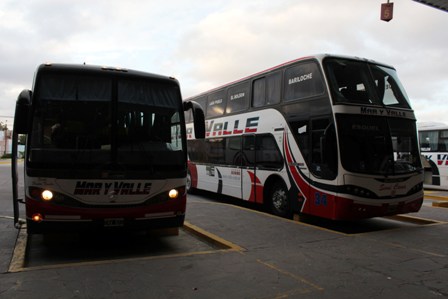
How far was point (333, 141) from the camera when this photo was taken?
7.94 metres

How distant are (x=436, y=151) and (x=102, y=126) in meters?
17.0

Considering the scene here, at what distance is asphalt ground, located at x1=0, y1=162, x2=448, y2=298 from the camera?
4648 mm

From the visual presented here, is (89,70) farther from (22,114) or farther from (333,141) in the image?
(333,141)

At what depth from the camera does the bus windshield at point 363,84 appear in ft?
27.3

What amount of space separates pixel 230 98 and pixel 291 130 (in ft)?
11.6

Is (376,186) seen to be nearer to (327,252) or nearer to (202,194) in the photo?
(327,252)

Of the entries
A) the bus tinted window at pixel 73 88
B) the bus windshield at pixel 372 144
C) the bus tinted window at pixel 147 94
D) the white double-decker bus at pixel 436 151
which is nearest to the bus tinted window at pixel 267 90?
the bus windshield at pixel 372 144

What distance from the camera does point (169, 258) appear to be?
5.97 metres

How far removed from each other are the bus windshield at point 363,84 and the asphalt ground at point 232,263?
8.83 ft

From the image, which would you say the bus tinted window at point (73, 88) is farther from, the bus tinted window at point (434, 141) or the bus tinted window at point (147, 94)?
the bus tinted window at point (434, 141)

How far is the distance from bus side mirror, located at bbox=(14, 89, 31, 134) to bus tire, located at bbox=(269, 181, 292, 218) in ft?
19.5

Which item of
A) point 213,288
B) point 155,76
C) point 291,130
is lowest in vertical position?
point 213,288

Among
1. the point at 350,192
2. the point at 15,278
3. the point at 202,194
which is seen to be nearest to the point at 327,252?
the point at 350,192

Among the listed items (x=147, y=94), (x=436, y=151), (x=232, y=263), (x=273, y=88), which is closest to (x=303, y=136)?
(x=273, y=88)
